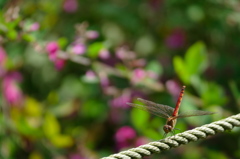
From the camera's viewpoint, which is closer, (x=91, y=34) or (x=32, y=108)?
(x=91, y=34)

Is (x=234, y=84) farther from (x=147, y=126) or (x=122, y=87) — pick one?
(x=122, y=87)

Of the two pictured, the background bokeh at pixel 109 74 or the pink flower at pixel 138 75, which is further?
the pink flower at pixel 138 75

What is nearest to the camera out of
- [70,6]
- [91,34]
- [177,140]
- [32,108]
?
[177,140]

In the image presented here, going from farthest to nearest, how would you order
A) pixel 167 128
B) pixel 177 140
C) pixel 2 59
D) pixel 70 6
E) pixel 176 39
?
pixel 70 6 < pixel 176 39 < pixel 2 59 < pixel 167 128 < pixel 177 140

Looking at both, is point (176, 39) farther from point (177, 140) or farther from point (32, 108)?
point (177, 140)

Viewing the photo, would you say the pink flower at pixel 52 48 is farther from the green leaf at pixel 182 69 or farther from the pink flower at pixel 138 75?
the green leaf at pixel 182 69

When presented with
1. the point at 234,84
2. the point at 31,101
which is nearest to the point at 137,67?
the point at 234,84

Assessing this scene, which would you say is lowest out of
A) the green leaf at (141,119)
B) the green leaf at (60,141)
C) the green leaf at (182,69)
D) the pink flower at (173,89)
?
the green leaf at (141,119)

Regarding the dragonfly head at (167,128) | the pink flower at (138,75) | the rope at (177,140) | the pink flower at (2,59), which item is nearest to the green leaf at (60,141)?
the pink flower at (138,75)

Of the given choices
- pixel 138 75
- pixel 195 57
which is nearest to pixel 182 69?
pixel 195 57
